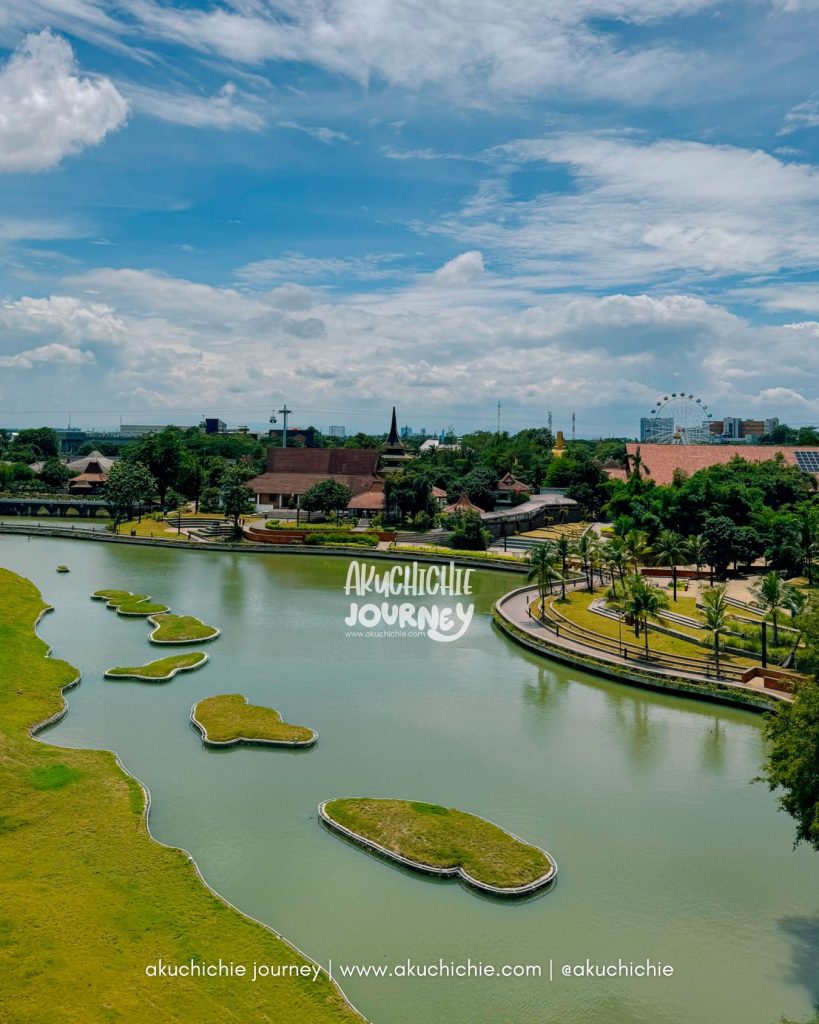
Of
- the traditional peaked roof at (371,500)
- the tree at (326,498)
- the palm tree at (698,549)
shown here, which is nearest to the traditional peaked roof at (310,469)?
the traditional peaked roof at (371,500)

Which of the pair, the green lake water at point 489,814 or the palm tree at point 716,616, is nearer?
the green lake water at point 489,814

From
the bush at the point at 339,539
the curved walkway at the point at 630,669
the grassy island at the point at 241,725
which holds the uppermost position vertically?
the bush at the point at 339,539

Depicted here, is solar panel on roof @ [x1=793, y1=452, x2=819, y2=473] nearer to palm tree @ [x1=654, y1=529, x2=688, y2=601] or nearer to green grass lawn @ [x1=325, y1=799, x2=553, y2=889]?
palm tree @ [x1=654, y1=529, x2=688, y2=601]

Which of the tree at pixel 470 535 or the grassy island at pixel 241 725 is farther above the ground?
the tree at pixel 470 535

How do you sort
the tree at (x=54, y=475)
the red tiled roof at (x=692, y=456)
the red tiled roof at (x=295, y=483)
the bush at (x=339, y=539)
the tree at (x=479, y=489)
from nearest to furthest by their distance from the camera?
the bush at (x=339, y=539)
the red tiled roof at (x=692, y=456)
the tree at (x=479, y=489)
the red tiled roof at (x=295, y=483)
the tree at (x=54, y=475)

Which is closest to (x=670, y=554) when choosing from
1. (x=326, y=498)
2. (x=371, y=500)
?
(x=326, y=498)

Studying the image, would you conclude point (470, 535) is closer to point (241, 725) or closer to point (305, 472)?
point (305, 472)

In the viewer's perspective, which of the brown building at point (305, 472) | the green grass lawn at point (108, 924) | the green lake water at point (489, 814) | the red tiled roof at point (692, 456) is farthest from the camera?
the brown building at point (305, 472)

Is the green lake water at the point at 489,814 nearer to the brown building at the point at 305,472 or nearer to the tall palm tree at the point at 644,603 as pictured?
the tall palm tree at the point at 644,603
